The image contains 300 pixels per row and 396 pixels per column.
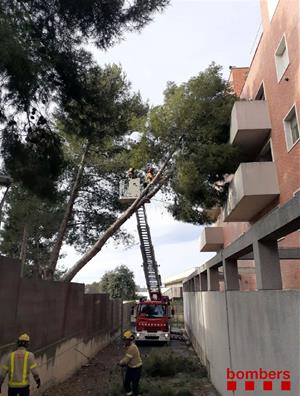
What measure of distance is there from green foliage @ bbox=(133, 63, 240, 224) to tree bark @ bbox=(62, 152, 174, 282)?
2.12 ft

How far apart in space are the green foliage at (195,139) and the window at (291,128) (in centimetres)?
191

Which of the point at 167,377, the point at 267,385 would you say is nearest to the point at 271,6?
the point at 167,377

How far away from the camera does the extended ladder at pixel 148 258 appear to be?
24616 mm

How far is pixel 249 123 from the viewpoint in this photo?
15.0 metres

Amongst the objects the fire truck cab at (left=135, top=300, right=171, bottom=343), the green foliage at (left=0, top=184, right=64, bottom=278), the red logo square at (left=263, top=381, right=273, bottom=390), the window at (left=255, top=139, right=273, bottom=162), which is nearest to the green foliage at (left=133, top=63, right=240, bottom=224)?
the window at (left=255, top=139, right=273, bottom=162)

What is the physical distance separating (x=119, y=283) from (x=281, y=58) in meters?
45.2

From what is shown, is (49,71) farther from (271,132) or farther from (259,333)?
(271,132)

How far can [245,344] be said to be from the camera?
5.54 m

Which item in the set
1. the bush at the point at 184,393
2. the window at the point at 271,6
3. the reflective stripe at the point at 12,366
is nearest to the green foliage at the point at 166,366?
the bush at the point at 184,393

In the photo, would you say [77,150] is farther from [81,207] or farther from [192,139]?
[192,139]

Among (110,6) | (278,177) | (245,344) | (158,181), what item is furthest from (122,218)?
(245,344)

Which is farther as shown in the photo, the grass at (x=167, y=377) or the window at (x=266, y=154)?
the window at (x=266, y=154)

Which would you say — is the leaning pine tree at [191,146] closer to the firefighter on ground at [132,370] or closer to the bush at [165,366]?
the bush at [165,366]

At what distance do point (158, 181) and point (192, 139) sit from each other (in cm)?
243
